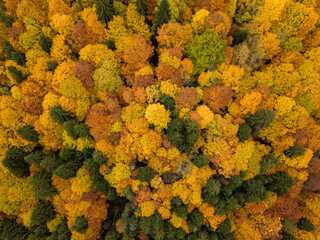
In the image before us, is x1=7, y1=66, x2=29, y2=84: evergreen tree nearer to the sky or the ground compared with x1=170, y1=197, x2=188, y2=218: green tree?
nearer to the sky

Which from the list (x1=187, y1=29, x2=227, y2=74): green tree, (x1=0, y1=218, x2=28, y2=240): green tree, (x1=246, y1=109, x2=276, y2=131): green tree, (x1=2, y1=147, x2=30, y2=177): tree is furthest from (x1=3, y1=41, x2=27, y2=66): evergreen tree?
(x1=246, y1=109, x2=276, y2=131): green tree

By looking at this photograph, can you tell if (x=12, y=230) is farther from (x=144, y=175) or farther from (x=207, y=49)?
(x=207, y=49)

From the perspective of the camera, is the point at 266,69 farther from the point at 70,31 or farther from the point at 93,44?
the point at 70,31

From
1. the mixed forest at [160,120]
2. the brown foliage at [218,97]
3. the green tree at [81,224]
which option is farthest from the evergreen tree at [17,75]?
the brown foliage at [218,97]

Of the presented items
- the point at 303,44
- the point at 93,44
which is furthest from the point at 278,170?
the point at 93,44

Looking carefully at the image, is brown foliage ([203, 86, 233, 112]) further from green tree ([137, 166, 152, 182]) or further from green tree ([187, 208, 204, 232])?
green tree ([187, 208, 204, 232])

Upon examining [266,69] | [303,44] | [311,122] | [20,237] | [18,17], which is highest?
[303,44]

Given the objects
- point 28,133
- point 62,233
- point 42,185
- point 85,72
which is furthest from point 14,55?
point 62,233
